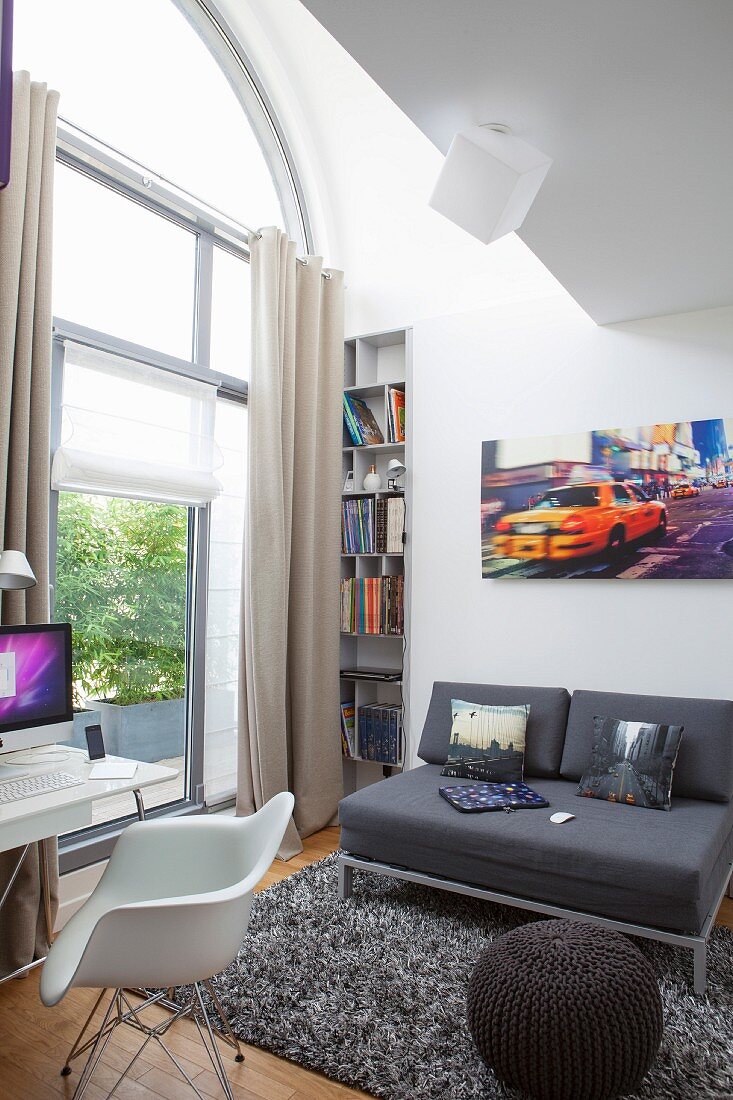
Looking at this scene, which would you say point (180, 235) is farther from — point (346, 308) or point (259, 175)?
point (346, 308)

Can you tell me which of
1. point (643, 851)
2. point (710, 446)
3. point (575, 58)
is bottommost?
point (643, 851)

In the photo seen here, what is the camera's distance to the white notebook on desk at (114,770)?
2.48 metres

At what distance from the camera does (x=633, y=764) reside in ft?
10.3

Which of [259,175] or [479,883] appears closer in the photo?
[479,883]

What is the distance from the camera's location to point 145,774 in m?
2.56

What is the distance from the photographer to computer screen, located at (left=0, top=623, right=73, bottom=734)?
2492mm

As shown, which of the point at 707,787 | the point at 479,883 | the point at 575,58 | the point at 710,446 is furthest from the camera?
the point at 710,446

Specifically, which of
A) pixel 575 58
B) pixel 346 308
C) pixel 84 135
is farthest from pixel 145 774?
pixel 346 308

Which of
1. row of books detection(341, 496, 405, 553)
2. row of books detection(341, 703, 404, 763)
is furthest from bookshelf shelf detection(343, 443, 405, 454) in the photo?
row of books detection(341, 703, 404, 763)

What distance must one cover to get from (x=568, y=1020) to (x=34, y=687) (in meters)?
1.88

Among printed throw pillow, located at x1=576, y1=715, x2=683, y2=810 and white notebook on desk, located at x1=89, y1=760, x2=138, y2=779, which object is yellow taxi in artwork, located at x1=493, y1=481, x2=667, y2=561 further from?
white notebook on desk, located at x1=89, y1=760, x2=138, y2=779

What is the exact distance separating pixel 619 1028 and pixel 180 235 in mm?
3625

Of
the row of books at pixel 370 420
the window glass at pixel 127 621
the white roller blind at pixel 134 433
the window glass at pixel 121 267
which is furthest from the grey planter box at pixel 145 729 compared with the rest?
the row of books at pixel 370 420

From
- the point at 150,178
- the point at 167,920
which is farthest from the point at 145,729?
the point at 150,178
